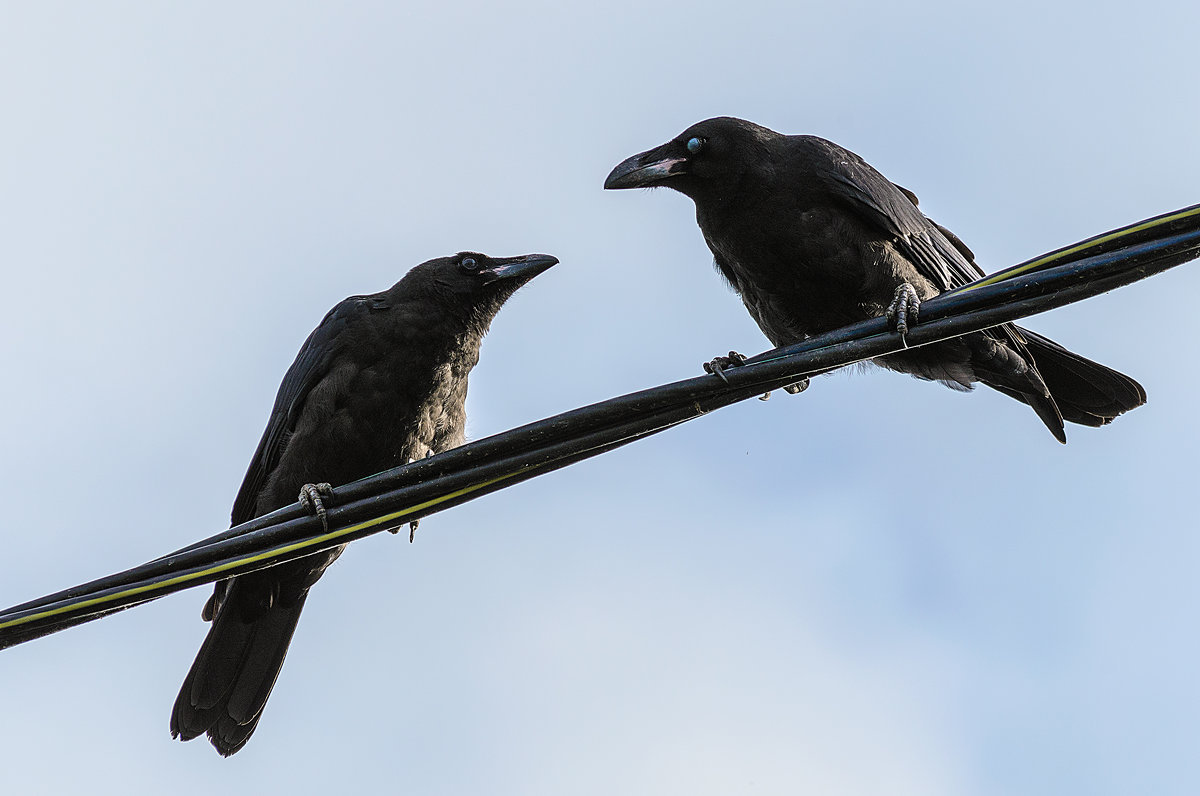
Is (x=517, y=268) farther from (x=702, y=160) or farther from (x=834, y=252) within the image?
(x=834, y=252)

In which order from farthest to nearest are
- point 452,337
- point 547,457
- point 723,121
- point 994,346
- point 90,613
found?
point 452,337 < point 723,121 < point 994,346 < point 547,457 < point 90,613

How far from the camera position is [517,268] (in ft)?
21.1

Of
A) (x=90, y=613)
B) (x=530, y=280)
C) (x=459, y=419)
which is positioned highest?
(x=530, y=280)

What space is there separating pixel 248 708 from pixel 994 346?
412cm

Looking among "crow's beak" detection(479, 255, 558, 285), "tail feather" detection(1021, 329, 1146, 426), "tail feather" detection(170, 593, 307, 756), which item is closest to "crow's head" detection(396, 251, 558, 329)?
"crow's beak" detection(479, 255, 558, 285)

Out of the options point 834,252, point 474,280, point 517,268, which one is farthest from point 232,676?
point 834,252

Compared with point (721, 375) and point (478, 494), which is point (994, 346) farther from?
point (478, 494)

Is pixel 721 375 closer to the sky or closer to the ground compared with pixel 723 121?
closer to the ground

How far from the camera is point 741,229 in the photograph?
5.47m

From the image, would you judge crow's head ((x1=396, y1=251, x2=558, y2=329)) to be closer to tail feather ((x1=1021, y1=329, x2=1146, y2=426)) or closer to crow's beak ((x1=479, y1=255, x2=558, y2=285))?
crow's beak ((x1=479, y1=255, x2=558, y2=285))

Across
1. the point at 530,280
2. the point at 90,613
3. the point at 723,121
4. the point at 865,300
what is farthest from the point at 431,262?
the point at 90,613

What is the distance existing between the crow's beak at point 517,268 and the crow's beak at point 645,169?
0.82 metres

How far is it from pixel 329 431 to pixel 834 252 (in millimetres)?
2614

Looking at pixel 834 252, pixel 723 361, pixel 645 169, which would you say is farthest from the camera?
pixel 645 169
